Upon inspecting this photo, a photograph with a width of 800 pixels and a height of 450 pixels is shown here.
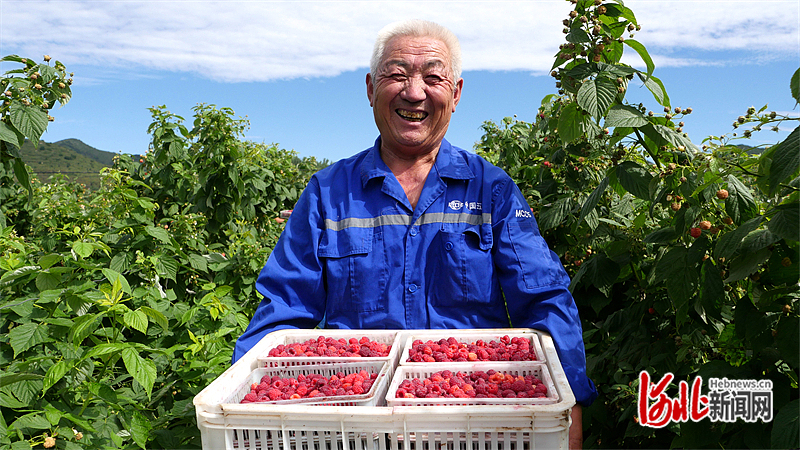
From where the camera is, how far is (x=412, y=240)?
2400 millimetres

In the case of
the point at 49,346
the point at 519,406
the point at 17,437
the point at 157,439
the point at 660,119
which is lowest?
the point at 157,439

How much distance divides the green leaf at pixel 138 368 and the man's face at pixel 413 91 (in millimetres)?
1332

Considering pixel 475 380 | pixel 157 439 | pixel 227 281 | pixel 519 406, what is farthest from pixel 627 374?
pixel 227 281

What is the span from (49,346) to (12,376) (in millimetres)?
375

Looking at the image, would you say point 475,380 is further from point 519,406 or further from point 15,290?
point 15,290

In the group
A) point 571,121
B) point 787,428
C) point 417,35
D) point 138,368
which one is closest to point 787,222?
point 787,428

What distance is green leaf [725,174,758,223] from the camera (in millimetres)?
1837

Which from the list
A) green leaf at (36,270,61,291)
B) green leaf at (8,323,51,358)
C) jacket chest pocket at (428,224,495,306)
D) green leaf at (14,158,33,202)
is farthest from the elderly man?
green leaf at (14,158,33,202)

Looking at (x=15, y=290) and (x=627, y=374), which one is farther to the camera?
(x=15, y=290)

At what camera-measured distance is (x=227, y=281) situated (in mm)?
3922

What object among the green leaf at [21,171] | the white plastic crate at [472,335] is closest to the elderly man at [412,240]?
the white plastic crate at [472,335]

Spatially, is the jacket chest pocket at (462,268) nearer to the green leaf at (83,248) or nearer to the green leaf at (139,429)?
the green leaf at (139,429)

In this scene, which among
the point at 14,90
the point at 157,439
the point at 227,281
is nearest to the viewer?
the point at 157,439

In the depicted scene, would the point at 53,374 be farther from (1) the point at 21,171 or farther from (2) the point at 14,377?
(1) the point at 21,171
